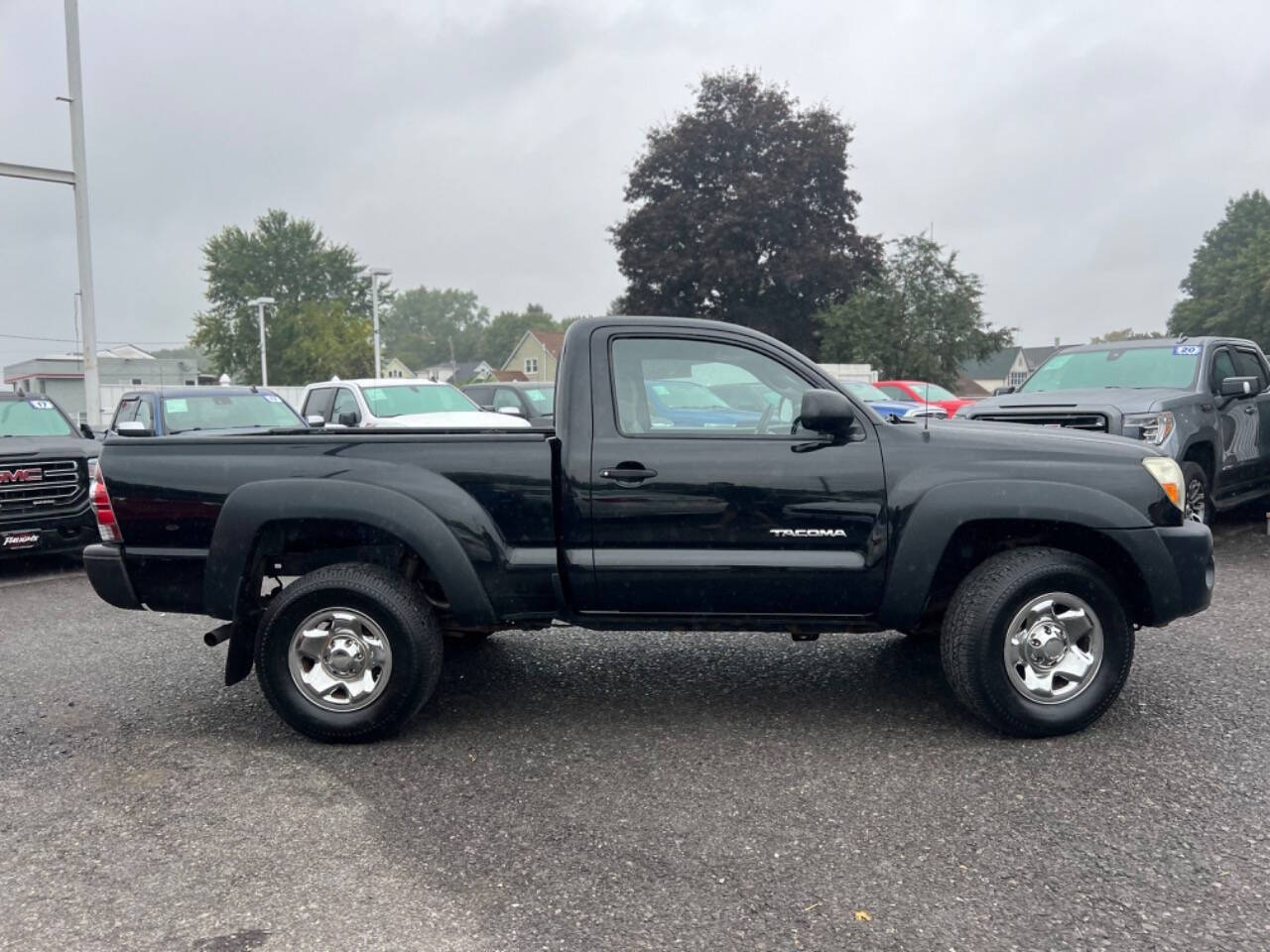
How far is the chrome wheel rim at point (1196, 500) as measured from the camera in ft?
28.5

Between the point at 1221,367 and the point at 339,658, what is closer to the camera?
the point at 339,658

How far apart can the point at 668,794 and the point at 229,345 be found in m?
68.6

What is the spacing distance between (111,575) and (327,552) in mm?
952

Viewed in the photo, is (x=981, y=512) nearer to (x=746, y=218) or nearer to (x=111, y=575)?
(x=111, y=575)

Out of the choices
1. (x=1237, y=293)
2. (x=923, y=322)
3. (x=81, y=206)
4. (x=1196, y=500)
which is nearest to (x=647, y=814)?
(x=1196, y=500)

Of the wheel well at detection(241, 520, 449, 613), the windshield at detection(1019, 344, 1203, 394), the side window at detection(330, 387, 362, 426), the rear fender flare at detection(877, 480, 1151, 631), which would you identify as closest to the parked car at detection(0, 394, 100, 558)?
the side window at detection(330, 387, 362, 426)

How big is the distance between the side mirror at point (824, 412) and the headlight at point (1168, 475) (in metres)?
1.35

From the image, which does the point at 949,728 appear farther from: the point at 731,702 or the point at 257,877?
the point at 257,877

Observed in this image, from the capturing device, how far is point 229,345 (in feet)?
219

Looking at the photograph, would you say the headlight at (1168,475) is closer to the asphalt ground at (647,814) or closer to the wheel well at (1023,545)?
the wheel well at (1023,545)

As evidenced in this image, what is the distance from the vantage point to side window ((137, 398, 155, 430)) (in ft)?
35.8

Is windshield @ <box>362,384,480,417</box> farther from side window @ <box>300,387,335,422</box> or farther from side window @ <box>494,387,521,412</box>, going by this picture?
side window @ <box>494,387,521,412</box>

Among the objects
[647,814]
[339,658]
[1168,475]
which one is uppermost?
[1168,475]

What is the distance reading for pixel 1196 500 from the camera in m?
8.73
